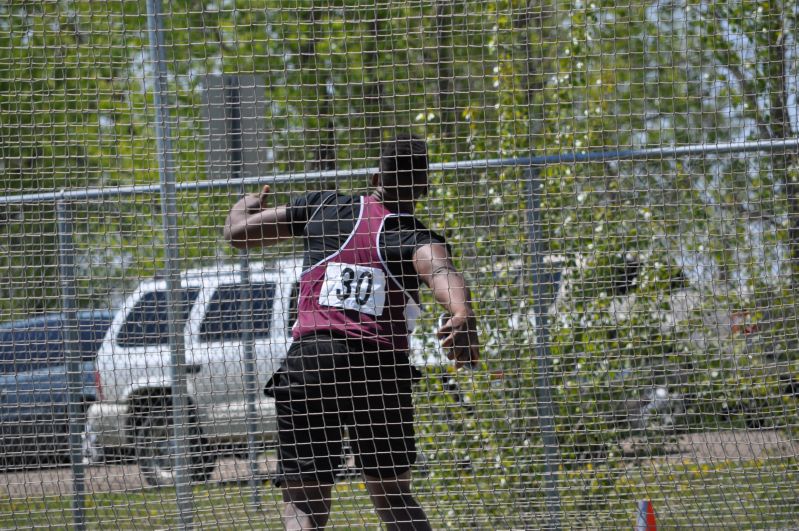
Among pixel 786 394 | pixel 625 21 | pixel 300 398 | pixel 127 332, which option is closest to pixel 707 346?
pixel 786 394

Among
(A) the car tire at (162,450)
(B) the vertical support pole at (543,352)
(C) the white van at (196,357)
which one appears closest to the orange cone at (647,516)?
(B) the vertical support pole at (543,352)

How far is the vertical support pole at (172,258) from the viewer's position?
4.03 meters

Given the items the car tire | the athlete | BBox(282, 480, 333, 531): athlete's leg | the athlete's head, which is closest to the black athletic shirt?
the athlete

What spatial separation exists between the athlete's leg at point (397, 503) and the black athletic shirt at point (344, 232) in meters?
0.80

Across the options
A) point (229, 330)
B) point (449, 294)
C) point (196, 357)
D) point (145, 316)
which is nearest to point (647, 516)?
point (449, 294)

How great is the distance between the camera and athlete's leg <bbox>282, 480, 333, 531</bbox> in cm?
368

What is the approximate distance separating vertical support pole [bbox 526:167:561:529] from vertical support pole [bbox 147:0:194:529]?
1675mm

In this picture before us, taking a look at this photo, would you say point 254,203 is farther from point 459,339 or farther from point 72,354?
point 72,354

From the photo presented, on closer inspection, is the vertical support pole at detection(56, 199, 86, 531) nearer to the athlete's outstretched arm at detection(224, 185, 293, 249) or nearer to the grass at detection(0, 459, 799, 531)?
the grass at detection(0, 459, 799, 531)

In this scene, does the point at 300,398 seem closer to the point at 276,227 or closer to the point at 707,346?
the point at 276,227

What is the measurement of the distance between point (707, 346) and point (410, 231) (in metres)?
1.74

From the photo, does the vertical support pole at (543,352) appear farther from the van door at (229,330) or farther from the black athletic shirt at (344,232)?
the van door at (229,330)

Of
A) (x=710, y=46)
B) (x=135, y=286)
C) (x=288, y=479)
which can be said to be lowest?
(x=288, y=479)

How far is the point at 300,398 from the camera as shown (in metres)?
3.67
